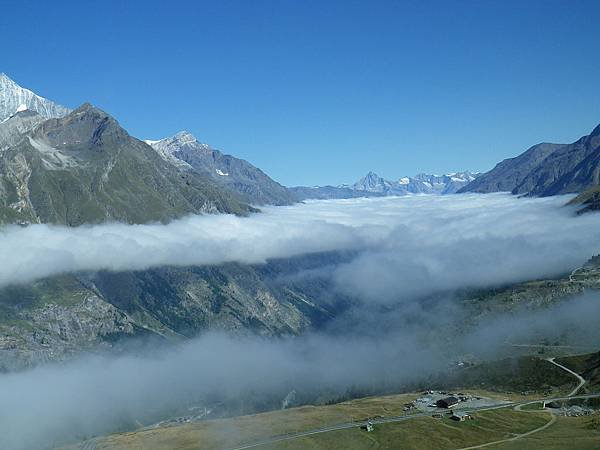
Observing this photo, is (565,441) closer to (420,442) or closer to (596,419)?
(596,419)

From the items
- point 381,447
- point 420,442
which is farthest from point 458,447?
point 381,447

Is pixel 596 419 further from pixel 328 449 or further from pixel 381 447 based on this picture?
pixel 328 449

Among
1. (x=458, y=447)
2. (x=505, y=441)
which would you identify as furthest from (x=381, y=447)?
(x=505, y=441)

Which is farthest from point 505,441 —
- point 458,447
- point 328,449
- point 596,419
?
point 328,449

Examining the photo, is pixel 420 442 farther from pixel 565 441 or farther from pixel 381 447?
pixel 565 441

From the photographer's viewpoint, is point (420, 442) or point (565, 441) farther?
point (420, 442)

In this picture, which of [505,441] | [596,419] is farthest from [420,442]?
[596,419]

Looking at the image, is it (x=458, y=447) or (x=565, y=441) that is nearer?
(x=565, y=441)

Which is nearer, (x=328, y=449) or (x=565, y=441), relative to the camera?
(x=565, y=441)
